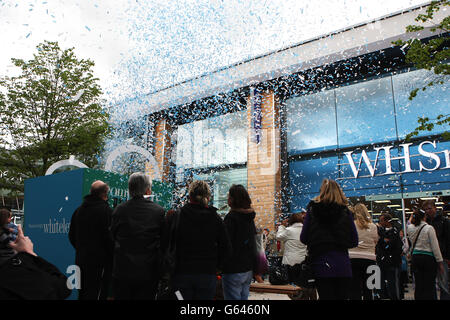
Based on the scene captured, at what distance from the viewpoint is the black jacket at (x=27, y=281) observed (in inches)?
94.3

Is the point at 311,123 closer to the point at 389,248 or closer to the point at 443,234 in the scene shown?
the point at 389,248

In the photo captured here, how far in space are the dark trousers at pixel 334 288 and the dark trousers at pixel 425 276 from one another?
2.87 meters

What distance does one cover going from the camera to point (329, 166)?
1352 centimetres

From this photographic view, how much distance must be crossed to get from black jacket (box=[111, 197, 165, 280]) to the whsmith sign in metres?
10.7

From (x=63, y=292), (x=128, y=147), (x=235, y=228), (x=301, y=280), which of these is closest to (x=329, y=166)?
(x=128, y=147)

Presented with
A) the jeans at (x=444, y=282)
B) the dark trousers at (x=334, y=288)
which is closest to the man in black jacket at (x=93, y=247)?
the dark trousers at (x=334, y=288)

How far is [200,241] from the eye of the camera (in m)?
3.33

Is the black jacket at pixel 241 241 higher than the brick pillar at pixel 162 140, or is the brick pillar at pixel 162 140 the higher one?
the brick pillar at pixel 162 140

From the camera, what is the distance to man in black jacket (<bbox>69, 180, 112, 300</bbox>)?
401cm

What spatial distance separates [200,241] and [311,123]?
1148cm

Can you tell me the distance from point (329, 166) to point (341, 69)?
11.6 ft

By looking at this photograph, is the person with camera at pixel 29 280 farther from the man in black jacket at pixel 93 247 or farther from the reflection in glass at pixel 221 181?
the reflection in glass at pixel 221 181

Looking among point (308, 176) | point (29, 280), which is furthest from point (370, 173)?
point (29, 280)
